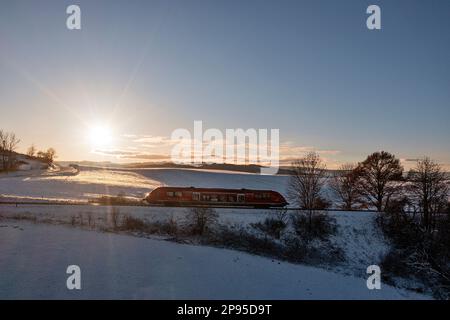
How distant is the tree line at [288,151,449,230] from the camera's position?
34844mm

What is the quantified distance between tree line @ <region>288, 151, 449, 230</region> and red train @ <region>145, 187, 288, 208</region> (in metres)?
4.63

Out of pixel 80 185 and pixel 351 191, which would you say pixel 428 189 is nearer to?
pixel 351 191

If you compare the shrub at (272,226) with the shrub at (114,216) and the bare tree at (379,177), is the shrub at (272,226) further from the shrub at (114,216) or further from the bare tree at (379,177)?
the bare tree at (379,177)

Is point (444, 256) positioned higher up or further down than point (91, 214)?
further down

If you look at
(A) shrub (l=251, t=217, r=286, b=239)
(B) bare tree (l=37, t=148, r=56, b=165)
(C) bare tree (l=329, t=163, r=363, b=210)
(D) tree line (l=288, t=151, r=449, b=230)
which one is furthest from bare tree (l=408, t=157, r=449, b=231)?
(B) bare tree (l=37, t=148, r=56, b=165)

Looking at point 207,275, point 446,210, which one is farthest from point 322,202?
point 207,275

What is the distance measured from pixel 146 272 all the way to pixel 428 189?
3506cm

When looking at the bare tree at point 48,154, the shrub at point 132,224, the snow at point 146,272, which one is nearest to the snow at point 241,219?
the shrub at point 132,224

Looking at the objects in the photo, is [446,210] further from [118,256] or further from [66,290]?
[66,290]

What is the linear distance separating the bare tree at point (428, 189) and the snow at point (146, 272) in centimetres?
1700

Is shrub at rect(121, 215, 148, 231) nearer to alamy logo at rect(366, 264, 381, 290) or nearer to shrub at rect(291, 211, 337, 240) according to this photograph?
shrub at rect(291, 211, 337, 240)

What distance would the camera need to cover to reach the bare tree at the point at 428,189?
111 ft

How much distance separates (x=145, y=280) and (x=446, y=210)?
3348 cm
